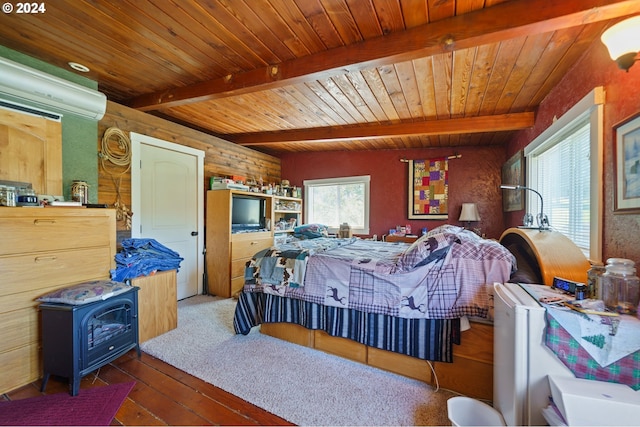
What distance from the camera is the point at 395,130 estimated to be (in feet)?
10.9

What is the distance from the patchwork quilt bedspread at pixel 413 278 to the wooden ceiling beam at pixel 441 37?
1259 millimetres

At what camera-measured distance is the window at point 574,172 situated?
157 centimetres

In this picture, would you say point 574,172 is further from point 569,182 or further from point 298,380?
point 298,380

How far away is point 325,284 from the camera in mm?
2045

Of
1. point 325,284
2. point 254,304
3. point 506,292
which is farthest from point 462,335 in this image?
point 254,304

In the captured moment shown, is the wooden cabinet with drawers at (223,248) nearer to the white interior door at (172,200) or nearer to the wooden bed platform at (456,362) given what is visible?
the white interior door at (172,200)

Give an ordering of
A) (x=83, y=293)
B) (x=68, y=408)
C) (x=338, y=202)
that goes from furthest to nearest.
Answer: (x=338, y=202) → (x=83, y=293) → (x=68, y=408)

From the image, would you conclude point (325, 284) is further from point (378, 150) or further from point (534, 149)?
point (378, 150)

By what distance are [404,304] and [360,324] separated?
1.28 feet

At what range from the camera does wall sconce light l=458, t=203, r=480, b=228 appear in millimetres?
3854

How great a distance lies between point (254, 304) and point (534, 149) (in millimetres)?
3257

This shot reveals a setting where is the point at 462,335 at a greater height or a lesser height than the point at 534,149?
lesser

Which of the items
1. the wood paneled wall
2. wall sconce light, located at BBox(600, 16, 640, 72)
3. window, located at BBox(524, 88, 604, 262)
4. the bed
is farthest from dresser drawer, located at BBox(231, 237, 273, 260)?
wall sconce light, located at BBox(600, 16, 640, 72)

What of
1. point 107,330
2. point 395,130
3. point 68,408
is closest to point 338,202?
point 395,130
